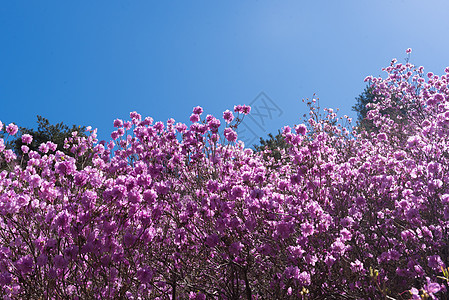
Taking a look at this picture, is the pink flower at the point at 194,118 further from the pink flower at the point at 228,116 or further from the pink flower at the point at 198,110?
the pink flower at the point at 228,116

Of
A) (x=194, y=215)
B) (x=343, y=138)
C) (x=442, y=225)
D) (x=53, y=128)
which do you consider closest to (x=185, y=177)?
(x=194, y=215)

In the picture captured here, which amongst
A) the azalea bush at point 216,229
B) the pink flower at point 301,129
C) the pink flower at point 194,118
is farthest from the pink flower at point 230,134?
the pink flower at point 301,129

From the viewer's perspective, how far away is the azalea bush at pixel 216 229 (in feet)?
12.2

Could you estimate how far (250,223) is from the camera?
417 centimetres

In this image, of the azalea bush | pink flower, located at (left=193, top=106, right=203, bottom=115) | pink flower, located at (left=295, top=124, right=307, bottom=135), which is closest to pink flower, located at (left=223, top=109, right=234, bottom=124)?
the azalea bush

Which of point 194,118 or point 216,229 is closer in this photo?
point 216,229

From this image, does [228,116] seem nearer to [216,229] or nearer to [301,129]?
[301,129]

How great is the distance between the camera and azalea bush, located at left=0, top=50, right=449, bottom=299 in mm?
3713

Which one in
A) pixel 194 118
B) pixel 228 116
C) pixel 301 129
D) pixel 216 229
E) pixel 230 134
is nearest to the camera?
pixel 216 229

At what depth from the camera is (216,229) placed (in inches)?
161

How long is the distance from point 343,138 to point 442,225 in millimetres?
6197

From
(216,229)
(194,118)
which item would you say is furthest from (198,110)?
(216,229)

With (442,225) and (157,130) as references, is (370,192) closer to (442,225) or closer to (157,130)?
(442,225)

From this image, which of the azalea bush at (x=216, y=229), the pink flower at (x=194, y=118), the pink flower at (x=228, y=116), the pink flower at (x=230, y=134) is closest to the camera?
the azalea bush at (x=216, y=229)
